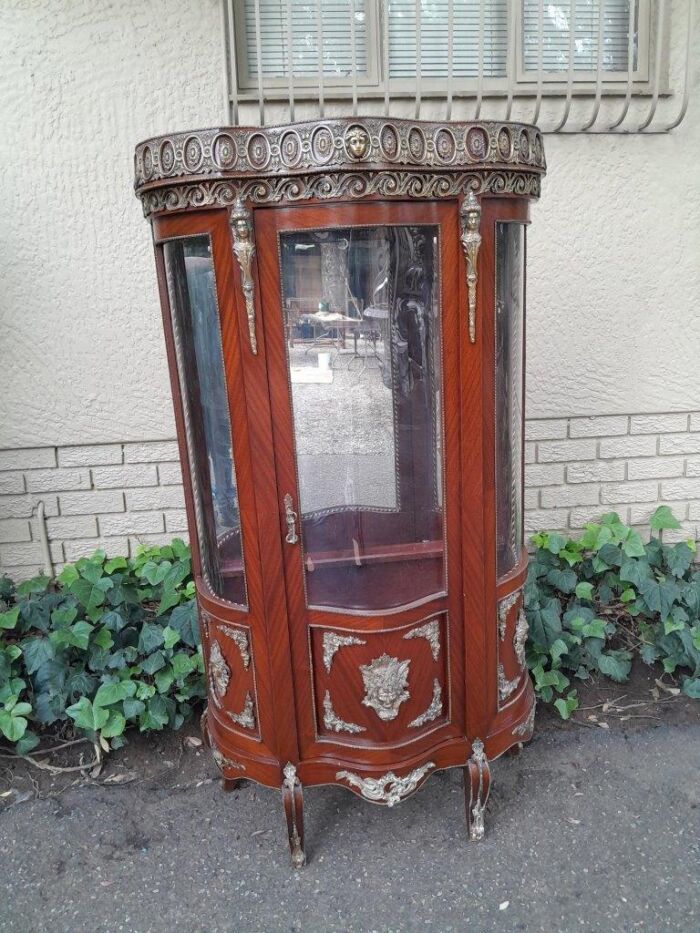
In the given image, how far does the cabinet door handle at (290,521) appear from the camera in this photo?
1.78 metres

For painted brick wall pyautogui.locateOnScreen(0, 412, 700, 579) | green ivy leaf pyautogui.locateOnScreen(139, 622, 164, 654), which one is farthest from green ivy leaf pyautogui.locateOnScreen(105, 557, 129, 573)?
green ivy leaf pyautogui.locateOnScreen(139, 622, 164, 654)

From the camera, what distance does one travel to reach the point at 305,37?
262cm

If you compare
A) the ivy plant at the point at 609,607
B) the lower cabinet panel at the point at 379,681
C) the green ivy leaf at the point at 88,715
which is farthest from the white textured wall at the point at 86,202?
the ivy plant at the point at 609,607

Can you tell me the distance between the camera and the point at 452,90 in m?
2.63

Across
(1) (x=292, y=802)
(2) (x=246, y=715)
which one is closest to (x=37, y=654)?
(2) (x=246, y=715)

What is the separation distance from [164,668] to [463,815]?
3.57 feet

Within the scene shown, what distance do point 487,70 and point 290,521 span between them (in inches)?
76.7

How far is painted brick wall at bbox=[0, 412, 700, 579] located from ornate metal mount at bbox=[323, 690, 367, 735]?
1225 mm

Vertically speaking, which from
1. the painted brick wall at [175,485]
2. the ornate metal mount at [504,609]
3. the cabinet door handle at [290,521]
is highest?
the cabinet door handle at [290,521]

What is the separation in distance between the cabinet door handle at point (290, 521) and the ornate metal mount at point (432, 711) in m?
0.55

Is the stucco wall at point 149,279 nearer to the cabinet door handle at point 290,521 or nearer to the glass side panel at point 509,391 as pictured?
the glass side panel at point 509,391

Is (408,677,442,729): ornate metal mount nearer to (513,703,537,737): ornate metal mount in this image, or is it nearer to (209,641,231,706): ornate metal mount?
(513,703,537,737): ornate metal mount

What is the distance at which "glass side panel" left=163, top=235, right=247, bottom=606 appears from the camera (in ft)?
5.85

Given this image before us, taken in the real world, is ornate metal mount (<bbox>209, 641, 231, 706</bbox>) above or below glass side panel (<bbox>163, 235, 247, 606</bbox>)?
below
